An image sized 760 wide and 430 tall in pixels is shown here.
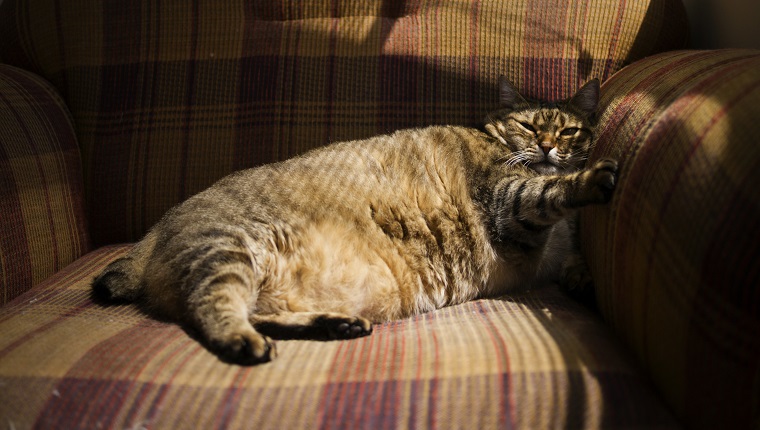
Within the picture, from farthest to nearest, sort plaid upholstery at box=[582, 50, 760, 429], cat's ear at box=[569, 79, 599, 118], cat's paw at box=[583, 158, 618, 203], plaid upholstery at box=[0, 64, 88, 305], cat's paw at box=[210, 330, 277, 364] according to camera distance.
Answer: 1. cat's ear at box=[569, 79, 599, 118]
2. plaid upholstery at box=[0, 64, 88, 305]
3. cat's paw at box=[583, 158, 618, 203]
4. cat's paw at box=[210, 330, 277, 364]
5. plaid upholstery at box=[582, 50, 760, 429]

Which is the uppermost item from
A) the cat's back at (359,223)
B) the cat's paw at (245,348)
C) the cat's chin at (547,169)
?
the cat's chin at (547,169)

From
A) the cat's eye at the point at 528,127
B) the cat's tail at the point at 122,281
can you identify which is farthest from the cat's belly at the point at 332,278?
the cat's eye at the point at 528,127

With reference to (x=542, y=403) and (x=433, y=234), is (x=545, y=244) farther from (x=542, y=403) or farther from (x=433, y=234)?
(x=542, y=403)

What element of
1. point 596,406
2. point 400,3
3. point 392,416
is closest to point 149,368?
point 392,416

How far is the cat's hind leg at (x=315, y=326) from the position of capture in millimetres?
1608

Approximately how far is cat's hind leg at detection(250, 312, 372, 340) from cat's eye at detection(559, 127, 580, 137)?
0.93 metres

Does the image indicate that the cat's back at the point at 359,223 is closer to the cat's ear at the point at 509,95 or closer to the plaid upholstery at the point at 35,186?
the cat's ear at the point at 509,95

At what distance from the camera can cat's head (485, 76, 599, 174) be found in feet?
6.82

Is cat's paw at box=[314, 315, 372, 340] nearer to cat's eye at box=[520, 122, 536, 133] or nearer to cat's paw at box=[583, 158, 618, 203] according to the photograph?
cat's paw at box=[583, 158, 618, 203]

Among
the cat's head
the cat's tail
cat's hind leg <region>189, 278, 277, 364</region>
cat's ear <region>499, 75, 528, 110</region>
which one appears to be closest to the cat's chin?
the cat's head

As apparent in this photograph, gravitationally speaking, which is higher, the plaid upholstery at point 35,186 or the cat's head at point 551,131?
the cat's head at point 551,131

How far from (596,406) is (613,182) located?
591mm

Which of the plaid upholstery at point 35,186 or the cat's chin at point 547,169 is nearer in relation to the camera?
the plaid upholstery at point 35,186

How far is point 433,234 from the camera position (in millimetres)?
1965
